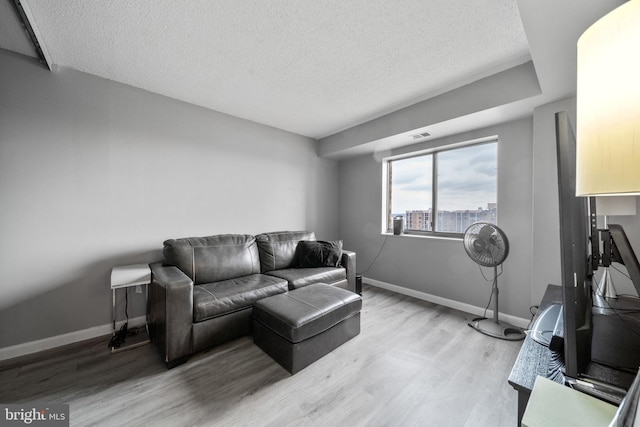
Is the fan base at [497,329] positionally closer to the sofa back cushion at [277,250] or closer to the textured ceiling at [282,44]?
the sofa back cushion at [277,250]

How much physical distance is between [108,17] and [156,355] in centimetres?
260

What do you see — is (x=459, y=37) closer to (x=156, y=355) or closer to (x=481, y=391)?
(x=481, y=391)

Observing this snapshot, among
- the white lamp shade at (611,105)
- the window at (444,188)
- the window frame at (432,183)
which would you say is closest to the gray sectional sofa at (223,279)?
the window frame at (432,183)

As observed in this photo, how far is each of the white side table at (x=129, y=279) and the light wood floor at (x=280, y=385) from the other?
99mm

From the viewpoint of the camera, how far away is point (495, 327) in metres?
2.41

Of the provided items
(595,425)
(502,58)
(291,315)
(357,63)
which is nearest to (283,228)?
(291,315)

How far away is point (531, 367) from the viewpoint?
87 cm

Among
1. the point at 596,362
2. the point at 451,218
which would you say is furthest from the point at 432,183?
the point at 596,362

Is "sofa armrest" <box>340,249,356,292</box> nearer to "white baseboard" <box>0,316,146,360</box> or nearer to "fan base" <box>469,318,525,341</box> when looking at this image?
"fan base" <box>469,318,525,341</box>

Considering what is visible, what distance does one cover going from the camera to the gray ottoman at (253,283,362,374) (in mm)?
1776

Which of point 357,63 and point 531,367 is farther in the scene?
point 357,63
